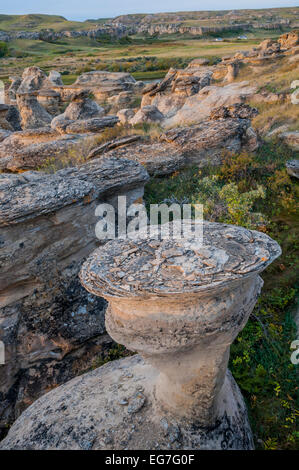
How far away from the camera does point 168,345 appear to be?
8.75 ft

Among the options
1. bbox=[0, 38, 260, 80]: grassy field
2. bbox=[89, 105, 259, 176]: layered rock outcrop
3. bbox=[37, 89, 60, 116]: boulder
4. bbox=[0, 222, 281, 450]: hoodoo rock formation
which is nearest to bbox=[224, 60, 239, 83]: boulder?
bbox=[37, 89, 60, 116]: boulder

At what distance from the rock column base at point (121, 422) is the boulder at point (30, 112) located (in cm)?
1526

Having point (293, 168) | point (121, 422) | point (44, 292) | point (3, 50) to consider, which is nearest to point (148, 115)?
point (293, 168)

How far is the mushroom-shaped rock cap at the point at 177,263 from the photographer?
238 centimetres

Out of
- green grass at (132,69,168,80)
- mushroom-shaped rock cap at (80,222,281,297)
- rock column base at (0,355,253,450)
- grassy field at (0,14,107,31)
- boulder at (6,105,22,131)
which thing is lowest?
rock column base at (0,355,253,450)

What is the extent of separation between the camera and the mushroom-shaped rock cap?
238cm

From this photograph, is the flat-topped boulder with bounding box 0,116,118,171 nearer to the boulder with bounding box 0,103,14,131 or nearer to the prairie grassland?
the boulder with bounding box 0,103,14,131

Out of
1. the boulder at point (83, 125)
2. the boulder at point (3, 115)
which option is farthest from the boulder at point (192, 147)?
the boulder at point (3, 115)

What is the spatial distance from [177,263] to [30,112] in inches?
650

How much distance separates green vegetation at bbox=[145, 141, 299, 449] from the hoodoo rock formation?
32cm

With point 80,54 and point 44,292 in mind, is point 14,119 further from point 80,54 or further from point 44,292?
point 80,54

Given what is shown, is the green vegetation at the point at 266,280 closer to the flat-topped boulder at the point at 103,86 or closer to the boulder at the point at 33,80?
the boulder at the point at 33,80
